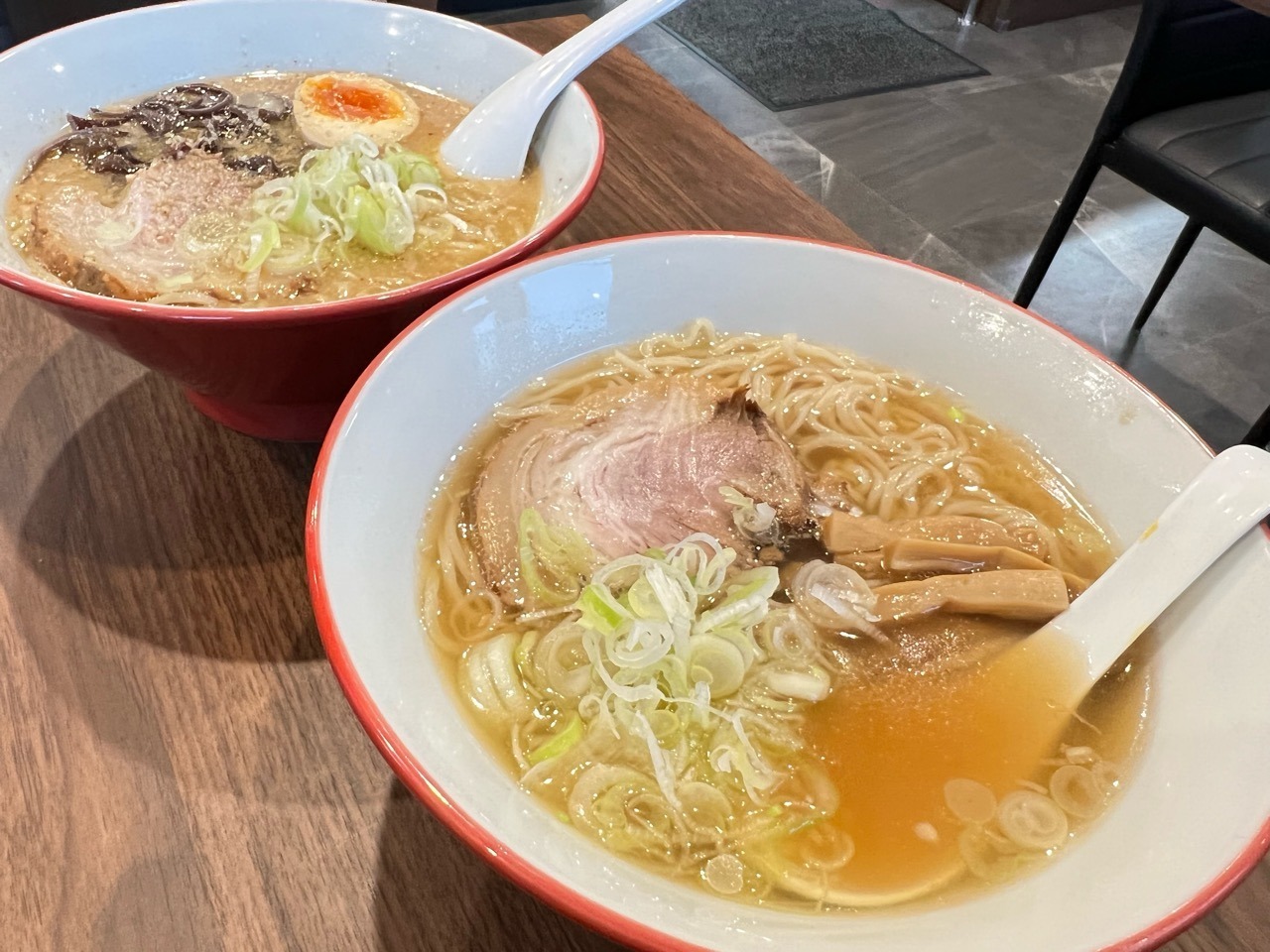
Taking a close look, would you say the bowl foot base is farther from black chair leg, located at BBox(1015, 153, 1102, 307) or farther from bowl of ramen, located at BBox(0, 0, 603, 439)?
black chair leg, located at BBox(1015, 153, 1102, 307)

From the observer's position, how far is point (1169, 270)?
10.5 feet

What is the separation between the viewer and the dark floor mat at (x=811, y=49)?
4508mm

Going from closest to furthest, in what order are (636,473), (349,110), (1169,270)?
(636,473) < (349,110) < (1169,270)

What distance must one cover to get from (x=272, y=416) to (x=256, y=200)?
401 millimetres

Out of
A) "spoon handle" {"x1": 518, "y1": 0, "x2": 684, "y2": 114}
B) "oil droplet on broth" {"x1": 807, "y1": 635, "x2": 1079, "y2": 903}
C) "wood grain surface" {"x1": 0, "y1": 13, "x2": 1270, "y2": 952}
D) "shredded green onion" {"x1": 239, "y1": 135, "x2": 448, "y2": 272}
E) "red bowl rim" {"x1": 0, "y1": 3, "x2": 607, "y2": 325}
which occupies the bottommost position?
"wood grain surface" {"x1": 0, "y1": 13, "x2": 1270, "y2": 952}

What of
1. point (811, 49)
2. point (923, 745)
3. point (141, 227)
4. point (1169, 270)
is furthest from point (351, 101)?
point (811, 49)

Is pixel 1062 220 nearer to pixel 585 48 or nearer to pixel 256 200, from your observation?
pixel 585 48

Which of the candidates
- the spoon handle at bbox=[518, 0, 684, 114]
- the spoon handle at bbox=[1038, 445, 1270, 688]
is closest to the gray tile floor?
the spoon handle at bbox=[518, 0, 684, 114]

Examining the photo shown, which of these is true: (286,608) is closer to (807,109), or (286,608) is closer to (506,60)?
(506,60)

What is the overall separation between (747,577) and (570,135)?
0.80m

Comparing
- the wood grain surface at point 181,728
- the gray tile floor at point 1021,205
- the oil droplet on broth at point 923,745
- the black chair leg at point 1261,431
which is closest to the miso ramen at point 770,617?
the oil droplet on broth at point 923,745

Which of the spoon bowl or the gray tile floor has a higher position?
the spoon bowl

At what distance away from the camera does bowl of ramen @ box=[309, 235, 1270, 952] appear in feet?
2.10

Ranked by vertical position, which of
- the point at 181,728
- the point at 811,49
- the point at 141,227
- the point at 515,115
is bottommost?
the point at 811,49
